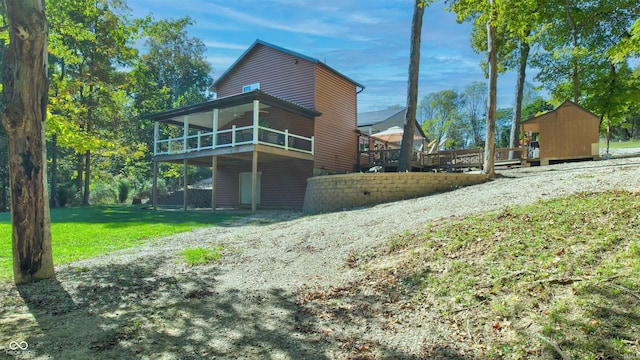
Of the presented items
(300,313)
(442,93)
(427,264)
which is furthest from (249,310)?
(442,93)

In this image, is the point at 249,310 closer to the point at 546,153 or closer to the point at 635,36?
the point at 635,36

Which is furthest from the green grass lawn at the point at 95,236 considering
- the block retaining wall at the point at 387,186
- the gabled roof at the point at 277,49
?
the gabled roof at the point at 277,49

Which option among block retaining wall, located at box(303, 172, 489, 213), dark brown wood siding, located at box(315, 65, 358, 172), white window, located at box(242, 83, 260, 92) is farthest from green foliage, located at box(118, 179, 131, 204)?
block retaining wall, located at box(303, 172, 489, 213)

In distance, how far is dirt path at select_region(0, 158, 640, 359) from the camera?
321 cm

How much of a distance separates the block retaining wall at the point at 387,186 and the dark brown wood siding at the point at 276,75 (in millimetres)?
5860

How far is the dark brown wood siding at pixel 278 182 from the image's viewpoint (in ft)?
56.2

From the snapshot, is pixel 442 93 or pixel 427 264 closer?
pixel 427 264

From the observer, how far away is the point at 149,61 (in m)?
34.2

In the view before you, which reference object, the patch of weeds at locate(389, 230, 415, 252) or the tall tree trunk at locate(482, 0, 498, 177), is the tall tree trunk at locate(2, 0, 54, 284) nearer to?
the patch of weeds at locate(389, 230, 415, 252)

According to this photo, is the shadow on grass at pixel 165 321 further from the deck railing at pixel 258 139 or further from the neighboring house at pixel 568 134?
the neighboring house at pixel 568 134

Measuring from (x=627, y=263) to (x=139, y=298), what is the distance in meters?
5.37

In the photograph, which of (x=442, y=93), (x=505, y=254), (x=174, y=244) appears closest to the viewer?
(x=505, y=254)

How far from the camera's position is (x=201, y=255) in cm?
667

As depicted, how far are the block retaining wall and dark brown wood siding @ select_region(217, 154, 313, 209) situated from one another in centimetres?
457
